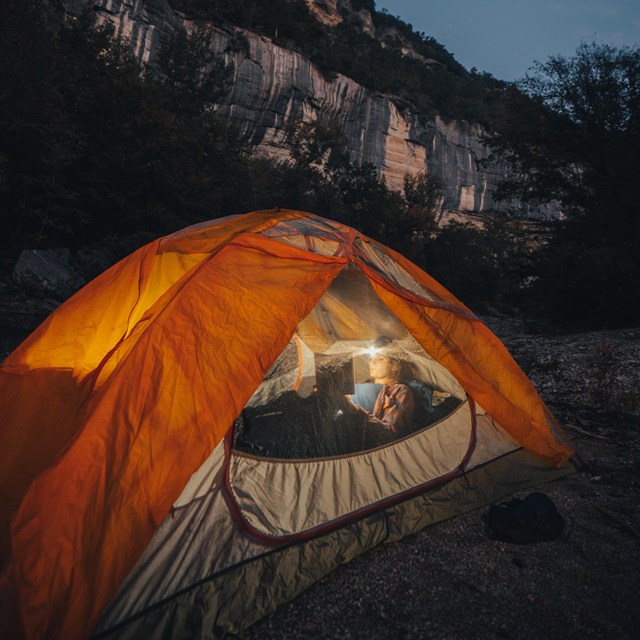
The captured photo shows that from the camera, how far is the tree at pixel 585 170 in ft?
33.6

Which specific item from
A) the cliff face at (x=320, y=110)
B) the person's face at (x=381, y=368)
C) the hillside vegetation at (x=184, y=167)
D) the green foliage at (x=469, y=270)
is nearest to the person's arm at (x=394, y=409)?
the person's face at (x=381, y=368)

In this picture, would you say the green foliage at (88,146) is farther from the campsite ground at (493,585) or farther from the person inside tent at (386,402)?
the campsite ground at (493,585)

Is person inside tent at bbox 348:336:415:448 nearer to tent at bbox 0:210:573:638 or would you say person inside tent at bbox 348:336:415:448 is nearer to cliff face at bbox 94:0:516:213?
tent at bbox 0:210:573:638

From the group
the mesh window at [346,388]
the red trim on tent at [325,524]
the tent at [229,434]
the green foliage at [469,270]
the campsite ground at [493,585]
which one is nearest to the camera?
the tent at [229,434]

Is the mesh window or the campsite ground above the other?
the mesh window

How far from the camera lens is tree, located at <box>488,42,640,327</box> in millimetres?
10242

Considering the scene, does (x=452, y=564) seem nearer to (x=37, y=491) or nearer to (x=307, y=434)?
(x=307, y=434)

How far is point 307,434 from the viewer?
256 centimetres

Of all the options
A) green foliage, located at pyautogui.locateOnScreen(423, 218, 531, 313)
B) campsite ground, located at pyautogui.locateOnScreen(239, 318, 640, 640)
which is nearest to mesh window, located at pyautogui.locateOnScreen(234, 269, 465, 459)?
campsite ground, located at pyautogui.locateOnScreen(239, 318, 640, 640)

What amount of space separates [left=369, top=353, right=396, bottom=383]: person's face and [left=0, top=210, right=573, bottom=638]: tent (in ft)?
0.51

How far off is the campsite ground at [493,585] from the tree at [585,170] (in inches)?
346

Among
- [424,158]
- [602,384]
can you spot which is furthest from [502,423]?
[424,158]

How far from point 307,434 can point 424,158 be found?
45261mm

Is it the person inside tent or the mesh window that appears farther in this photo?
the person inside tent
